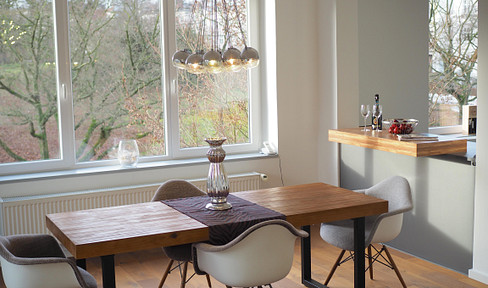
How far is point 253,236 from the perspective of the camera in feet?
9.71

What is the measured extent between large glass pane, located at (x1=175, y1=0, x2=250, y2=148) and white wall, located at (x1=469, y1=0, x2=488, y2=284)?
2.31 m

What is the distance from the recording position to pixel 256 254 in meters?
2.99

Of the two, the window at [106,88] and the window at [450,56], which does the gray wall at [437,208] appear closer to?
the window at [106,88]

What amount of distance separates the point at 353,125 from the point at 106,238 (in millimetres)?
3112

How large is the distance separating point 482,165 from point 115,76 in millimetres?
3006

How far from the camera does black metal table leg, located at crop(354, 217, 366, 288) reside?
3623 millimetres

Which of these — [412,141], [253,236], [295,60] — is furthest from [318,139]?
[253,236]

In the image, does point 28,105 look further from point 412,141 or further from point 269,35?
point 412,141

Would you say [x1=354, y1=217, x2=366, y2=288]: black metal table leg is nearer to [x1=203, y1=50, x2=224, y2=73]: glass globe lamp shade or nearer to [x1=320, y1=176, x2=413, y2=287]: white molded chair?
[x1=320, y1=176, x2=413, y2=287]: white molded chair

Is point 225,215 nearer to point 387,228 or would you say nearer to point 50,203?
point 387,228

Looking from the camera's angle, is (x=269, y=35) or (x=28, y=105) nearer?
(x=28, y=105)

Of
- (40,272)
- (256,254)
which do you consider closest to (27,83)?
(40,272)

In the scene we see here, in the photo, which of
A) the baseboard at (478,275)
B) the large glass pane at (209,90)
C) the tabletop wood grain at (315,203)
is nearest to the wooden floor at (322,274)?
the baseboard at (478,275)

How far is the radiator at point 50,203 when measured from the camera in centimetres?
441
